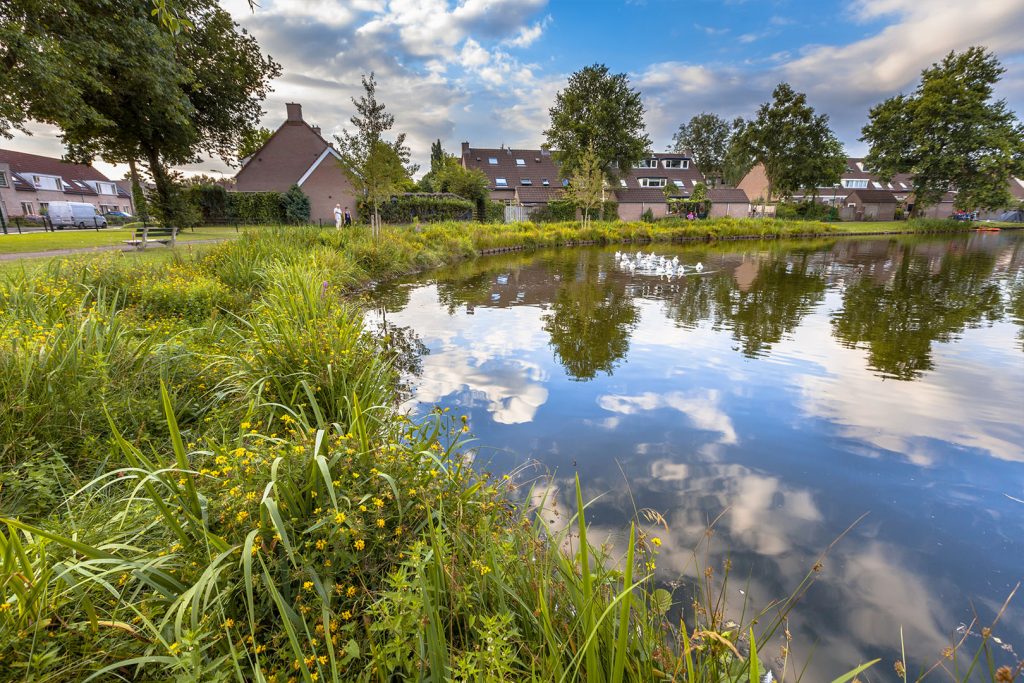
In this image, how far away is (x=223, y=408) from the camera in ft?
12.3

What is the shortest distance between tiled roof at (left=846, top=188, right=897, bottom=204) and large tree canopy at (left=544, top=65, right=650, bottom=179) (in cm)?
3298

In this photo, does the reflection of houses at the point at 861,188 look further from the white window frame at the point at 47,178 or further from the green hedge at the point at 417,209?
the white window frame at the point at 47,178

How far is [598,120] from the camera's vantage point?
40625 millimetres

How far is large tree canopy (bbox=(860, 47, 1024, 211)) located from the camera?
3806 centimetres

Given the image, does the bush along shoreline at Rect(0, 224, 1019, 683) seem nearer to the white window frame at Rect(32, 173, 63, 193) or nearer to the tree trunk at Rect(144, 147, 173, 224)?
the tree trunk at Rect(144, 147, 173, 224)

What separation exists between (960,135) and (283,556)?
192 feet

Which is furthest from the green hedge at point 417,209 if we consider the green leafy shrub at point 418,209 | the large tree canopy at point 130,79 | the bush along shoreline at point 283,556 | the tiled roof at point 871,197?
the tiled roof at point 871,197

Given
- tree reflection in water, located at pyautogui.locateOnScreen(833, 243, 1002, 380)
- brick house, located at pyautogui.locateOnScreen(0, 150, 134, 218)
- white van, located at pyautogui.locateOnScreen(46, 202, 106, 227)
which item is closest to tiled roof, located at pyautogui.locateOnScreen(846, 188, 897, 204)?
tree reflection in water, located at pyautogui.locateOnScreen(833, 243, 1002, 380)

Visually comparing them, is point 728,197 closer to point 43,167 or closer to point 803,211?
point 803,211

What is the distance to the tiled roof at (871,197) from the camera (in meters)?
55.0

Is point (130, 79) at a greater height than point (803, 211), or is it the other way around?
point (130, 79)

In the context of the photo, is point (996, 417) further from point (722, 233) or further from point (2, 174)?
point (2, 174)

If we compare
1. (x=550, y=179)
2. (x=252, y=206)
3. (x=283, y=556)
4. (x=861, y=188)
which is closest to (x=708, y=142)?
(x=861, y=188)

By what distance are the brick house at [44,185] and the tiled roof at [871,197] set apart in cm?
8186
